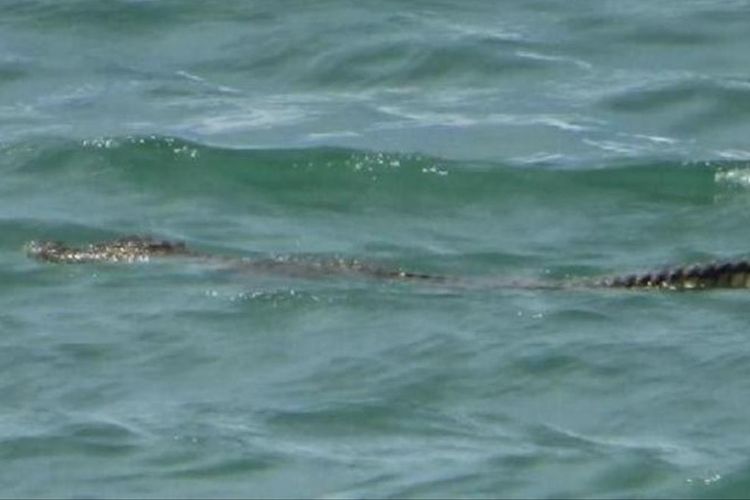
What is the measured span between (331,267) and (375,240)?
688 millimetres

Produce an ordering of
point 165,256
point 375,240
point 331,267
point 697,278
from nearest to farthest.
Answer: point 697,278 < point 331,267 < point 165,256 < point 375,240

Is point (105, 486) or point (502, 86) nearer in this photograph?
point (105, 486)

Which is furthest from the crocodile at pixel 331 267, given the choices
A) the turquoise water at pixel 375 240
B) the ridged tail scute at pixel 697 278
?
the turquoise water at pixel 375 240

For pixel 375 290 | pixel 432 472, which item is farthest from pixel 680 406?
pixel 375 290

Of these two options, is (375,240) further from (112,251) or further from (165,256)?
(112,251)

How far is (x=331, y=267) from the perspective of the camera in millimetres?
12172

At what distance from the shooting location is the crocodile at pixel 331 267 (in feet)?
38.2

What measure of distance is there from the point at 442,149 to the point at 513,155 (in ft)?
1.17

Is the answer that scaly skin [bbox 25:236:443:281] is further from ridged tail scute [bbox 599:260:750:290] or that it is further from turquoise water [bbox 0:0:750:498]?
ridged tail scute [bbox 599:260:750:290]

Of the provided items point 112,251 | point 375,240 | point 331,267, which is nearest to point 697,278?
point 331,267

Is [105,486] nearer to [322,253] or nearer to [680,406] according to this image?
[680,406]

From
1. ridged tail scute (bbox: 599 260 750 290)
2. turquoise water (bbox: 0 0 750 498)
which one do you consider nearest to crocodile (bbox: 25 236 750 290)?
ridged tail scute (bbox: 599 260 750 290)

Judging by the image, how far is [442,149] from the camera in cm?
A: 1451

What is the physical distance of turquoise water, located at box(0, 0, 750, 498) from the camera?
32.3ft
